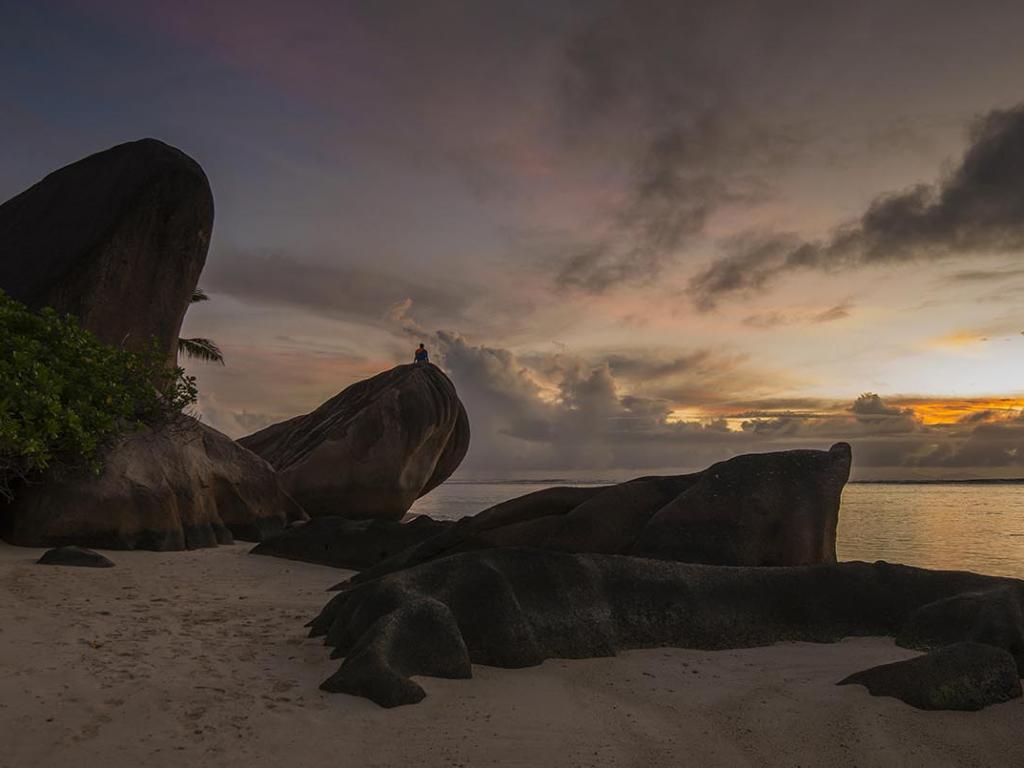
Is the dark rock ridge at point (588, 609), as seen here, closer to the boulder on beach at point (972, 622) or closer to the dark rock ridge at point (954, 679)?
the boulder on beach at point (972, 622)

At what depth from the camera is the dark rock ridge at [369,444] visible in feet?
74.5

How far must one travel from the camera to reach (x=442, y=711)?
5.28m

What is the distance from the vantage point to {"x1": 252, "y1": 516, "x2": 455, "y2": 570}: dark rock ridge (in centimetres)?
1455

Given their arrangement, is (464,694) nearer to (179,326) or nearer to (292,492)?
(179,326)

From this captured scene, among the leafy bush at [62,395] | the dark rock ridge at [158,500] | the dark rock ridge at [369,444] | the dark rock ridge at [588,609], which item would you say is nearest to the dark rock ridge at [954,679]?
the dark rock ridge at [588,609]

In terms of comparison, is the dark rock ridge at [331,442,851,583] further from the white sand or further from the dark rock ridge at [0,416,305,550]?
the dark rock ridge at [0,416,305,550]

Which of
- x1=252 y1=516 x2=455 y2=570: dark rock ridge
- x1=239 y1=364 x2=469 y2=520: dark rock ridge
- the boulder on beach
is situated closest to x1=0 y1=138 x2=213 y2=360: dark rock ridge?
x1=239 y1=364 x2=469 y2=520: dark rock ridge

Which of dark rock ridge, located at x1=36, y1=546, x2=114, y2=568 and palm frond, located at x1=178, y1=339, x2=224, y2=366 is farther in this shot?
palm frond, located at x1=178, y1=339, x2=224, y2=366

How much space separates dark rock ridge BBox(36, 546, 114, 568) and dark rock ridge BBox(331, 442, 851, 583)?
12.0 ft

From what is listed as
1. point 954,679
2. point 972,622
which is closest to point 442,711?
point 954,679

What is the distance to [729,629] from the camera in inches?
302

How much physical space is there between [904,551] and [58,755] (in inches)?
1032

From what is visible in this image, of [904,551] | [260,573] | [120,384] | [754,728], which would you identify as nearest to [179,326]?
[120,384]

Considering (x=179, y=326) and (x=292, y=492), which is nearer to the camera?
(x=179, y=326)
